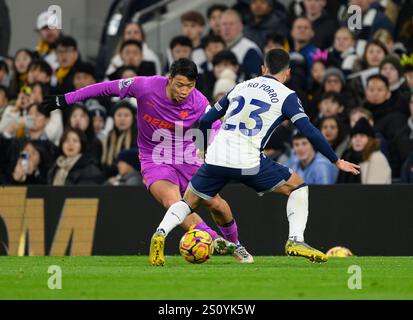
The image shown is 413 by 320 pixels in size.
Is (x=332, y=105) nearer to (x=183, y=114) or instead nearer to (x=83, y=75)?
(x=83, y=75)

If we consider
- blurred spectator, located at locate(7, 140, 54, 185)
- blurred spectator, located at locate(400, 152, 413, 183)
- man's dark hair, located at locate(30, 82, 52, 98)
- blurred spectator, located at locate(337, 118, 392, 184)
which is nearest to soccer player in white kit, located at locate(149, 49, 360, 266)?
blurred spectator, located at locate(337, 118, 392, 184)

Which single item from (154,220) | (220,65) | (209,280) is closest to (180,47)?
(220,65)

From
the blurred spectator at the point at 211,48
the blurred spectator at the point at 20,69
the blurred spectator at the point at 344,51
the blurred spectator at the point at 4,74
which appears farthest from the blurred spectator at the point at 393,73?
the blurred spectator at the point at 4,74

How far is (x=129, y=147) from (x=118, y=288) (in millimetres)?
8396

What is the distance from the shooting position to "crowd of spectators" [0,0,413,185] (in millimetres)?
17391

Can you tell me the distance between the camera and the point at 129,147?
18594 millimetres

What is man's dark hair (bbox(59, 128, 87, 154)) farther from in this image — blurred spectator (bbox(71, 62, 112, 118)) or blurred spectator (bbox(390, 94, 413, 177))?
blurred spectator (bbox(390, 94, 413, 177))

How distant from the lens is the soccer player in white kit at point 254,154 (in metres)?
12.5

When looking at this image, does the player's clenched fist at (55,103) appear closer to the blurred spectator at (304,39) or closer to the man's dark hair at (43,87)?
the blurred spectator at (304,39)

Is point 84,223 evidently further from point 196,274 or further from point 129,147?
point 196,274

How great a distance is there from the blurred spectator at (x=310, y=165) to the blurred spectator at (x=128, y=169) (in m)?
2.26

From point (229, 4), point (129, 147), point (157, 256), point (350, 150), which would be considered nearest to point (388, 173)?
point (350, 150)
